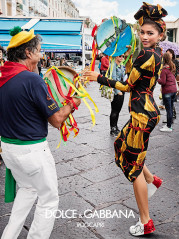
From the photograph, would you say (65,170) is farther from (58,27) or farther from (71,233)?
(58,27)

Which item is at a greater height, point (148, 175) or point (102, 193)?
point (148, 175)

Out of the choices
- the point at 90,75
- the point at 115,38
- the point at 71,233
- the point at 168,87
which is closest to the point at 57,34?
the point at 168,87

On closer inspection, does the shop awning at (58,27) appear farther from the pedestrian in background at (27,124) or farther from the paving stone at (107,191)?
the pedestrian in background at (27,124)

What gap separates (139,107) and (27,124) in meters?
0.94

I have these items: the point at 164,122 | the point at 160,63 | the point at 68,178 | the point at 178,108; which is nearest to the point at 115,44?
the point at 160,63

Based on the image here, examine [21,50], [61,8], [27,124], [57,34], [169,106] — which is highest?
[61,8]

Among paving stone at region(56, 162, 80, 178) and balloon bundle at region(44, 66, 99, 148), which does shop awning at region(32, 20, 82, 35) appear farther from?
balloon bundle at region(44, 66, 99, 148)

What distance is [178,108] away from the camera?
861cm

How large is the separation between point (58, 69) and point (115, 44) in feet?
3.06

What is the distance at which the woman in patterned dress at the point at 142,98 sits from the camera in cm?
212

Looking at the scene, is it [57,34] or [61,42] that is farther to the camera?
[57,34]

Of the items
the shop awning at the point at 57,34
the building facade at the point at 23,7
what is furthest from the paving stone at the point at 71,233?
the building facade at the point at 23,7

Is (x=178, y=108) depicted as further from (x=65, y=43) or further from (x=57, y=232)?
(x=57, y=232)

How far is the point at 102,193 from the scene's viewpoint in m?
3.05
